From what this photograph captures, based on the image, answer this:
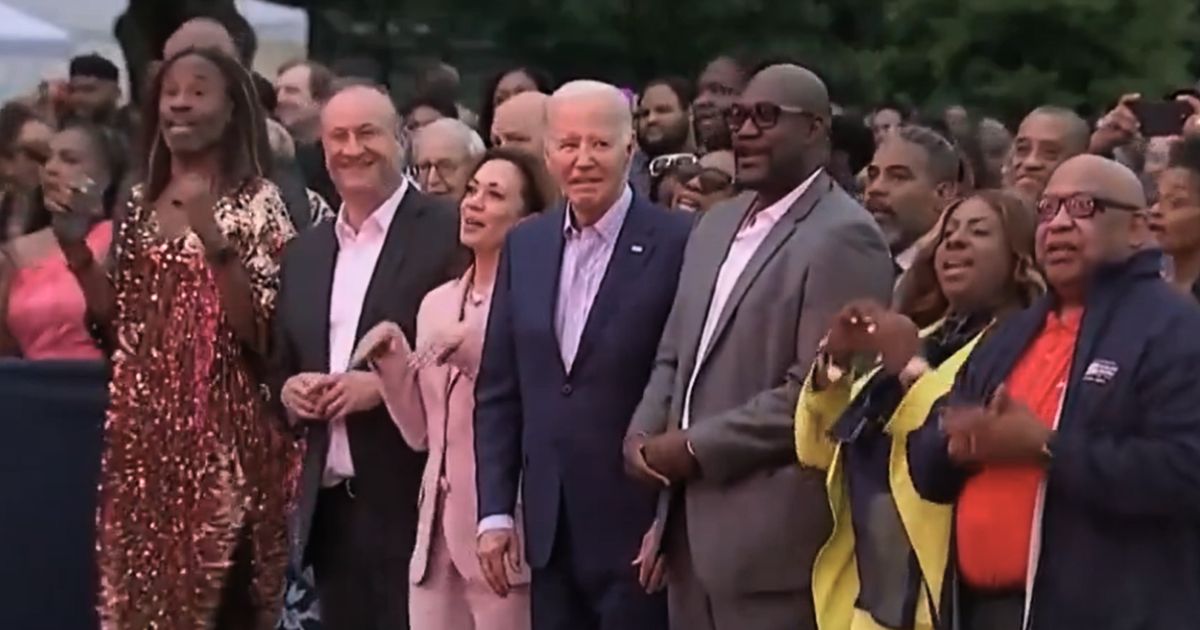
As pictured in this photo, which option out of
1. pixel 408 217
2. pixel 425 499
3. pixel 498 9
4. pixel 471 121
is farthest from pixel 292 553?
pixel 498 9

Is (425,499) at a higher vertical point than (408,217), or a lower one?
lower

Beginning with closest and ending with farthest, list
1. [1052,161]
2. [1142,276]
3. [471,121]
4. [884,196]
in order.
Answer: [1142,276] < [884,196] < [1052,161] < [471,121]

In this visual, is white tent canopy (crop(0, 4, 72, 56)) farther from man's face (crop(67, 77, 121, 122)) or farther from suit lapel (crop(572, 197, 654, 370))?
suit lapel (crop(572, 197, 654, 370))

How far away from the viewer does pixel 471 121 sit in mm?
14109

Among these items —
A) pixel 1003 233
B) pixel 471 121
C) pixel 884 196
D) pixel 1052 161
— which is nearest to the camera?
pixel 1003 233

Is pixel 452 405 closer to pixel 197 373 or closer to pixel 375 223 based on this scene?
pixel 375 223

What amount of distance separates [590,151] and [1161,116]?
4344 mm

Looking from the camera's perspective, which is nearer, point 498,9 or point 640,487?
point 640,487

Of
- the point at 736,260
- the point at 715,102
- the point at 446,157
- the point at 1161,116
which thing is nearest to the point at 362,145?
the point at 736,260

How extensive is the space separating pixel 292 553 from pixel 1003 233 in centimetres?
256

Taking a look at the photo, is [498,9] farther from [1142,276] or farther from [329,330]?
[1142,276]

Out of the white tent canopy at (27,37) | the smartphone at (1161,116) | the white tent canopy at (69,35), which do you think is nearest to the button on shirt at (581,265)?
the smartphone at (1161,116)

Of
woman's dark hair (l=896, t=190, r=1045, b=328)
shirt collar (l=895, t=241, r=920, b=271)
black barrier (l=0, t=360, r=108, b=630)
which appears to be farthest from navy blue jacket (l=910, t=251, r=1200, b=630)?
black barrier (l=0, t=360, r=108, b=630)

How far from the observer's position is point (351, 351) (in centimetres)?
809
